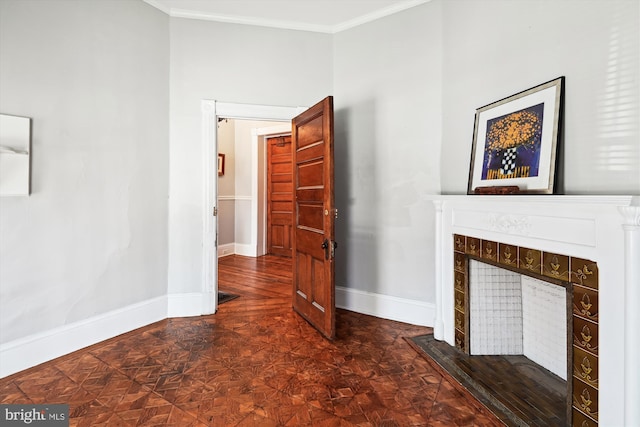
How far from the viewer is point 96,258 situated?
2717mm

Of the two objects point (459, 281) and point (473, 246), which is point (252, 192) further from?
point (473, 246)

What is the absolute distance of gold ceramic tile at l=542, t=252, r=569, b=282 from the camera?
1.65 meters

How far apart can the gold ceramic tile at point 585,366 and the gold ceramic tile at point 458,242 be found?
98 cm

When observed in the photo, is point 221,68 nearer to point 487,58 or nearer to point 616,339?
point 487,58

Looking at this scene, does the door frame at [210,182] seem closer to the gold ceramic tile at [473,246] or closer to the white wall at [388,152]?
the white wall at [388,152]

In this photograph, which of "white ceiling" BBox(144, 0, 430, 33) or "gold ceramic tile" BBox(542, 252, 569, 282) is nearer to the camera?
"gold ceramic tile" BBox(542, 252, 569, 282)

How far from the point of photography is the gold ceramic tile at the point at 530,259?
181 centimetres

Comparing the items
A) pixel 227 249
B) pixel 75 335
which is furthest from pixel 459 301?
pixel 227 249

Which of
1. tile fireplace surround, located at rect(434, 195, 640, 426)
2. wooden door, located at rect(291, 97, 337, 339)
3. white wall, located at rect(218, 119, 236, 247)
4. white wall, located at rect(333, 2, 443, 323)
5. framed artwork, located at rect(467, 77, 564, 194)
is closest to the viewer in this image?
tile fireplace surround, located at rect(434, 195, 640, 426)

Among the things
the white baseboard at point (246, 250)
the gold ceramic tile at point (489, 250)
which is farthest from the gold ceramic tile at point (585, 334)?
the white baseboard at point (246, 250)

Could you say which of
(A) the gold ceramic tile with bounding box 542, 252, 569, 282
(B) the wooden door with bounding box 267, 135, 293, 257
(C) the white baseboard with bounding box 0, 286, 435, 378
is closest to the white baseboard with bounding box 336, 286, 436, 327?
(C) the white baseboard with bounding box 0, 286, 435, 378

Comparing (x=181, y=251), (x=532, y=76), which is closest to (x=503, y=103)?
(x=532, y=76)

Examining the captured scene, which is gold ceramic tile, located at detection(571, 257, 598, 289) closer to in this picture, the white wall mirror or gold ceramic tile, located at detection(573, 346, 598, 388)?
gold ceramic tile, located at detection(573, 346, 598, 388)

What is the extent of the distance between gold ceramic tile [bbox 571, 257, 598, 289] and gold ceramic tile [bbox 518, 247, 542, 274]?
7.9 inches
